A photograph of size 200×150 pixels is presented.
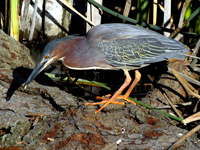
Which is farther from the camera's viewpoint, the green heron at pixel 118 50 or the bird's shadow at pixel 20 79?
the green heron at pixel 118 50

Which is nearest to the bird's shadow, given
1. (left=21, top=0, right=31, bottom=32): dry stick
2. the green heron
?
the green heron

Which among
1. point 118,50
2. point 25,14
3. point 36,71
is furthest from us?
point 25,14

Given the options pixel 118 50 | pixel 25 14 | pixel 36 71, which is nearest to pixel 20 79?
pixel 36 71

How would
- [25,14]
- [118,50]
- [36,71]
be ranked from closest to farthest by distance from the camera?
[36,71], [118,50], [25,14]

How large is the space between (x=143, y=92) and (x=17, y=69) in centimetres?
→ 199

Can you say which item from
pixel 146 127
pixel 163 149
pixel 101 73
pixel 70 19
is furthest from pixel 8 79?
pixel 70 19

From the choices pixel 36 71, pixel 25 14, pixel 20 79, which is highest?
pixel 25 14

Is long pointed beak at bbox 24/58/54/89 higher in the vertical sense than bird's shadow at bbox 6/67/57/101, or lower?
higher

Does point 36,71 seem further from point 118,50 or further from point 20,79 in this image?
point 118,50

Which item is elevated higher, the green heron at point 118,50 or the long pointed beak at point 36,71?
the green heron at point 118,50

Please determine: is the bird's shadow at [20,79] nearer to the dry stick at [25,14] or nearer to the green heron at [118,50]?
the green heron at [118,50]

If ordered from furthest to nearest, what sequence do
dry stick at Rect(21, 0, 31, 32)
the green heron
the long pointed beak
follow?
dry stick at Rect(21, 0, 31, 32) < the green heron < the long pointed beak

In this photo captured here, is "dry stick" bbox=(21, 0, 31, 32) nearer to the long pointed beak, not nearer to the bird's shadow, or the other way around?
the bird's shadow

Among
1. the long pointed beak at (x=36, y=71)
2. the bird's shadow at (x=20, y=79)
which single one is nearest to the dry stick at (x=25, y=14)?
the bird's shadow at (x=20, y=79)
